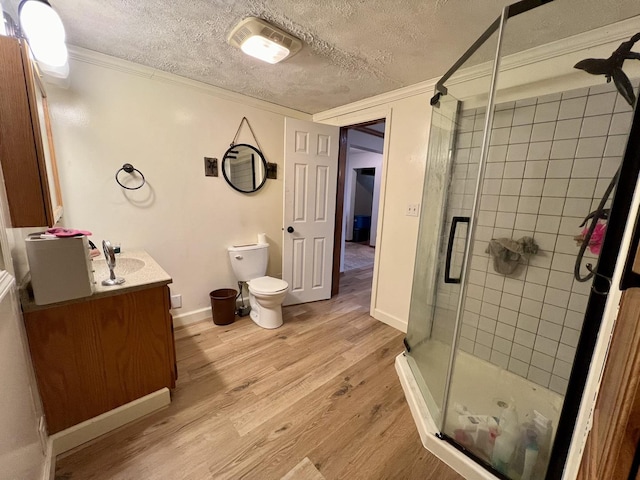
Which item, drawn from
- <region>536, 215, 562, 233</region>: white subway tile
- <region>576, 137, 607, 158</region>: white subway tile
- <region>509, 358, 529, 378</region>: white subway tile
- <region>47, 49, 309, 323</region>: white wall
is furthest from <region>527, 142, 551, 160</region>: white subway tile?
<region>47, 49, 309, 323</region>: white wall

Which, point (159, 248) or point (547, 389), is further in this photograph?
point (159, 248)

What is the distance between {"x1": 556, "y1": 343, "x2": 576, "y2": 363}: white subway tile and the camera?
4.91 feet

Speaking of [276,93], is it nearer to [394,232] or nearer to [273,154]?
[273,154]

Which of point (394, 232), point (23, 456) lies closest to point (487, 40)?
point (394, 232)

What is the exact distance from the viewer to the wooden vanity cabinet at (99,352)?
3.76ft

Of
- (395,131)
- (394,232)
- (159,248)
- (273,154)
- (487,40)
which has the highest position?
(487,40)

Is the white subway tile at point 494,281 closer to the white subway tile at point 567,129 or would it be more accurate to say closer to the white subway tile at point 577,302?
the white subway tile at point 577,302

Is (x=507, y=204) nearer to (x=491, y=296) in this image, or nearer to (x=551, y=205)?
(x=551, y=205)

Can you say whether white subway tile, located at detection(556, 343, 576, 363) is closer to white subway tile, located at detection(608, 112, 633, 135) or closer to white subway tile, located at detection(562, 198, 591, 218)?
white subway tile, located at detection(562, 198, 591, 218)

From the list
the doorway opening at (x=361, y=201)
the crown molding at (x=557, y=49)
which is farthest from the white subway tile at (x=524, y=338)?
the doorway opening at (x=361, y=201)

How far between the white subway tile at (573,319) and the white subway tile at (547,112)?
3.70 ft

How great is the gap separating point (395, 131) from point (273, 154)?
4.07ft

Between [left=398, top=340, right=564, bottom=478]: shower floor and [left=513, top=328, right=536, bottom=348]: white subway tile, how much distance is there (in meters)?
0.22

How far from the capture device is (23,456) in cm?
85
